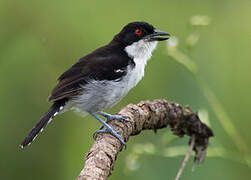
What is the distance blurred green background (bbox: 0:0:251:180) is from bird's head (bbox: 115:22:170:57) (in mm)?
192

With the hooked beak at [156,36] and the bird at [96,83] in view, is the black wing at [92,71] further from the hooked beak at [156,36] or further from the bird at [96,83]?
the hooked beak at [156,36]

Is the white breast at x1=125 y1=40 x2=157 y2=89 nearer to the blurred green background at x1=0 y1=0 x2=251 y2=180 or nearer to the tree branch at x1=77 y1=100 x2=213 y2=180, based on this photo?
the blurred green background at x1=0 y1=0 x2=251 y2=180

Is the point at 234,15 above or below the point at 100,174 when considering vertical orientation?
below

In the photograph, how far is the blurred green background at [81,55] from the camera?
16.9 ft

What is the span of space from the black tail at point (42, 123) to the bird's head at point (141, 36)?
108 cm

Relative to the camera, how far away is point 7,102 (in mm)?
5387

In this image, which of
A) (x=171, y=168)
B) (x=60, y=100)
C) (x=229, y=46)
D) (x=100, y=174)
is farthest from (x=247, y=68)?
(x=100, y=174)

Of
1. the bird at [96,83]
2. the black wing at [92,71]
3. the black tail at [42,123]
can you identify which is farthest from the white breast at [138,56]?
the black tail at [42,123]

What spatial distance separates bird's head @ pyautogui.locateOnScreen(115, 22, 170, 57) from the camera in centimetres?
531

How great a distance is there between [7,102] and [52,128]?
1.89 ft

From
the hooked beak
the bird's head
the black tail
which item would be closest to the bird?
the black tail

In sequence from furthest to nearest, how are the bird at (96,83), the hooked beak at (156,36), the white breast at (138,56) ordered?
the hooked beak at (156,36) → the white breast at (138,56) → the bird at (96,83)

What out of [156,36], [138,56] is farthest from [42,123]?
[156,36]

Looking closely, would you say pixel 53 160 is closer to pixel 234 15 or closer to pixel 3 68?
pixel 3 68
